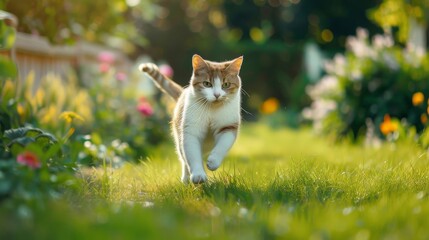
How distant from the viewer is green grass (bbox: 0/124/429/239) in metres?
2.43

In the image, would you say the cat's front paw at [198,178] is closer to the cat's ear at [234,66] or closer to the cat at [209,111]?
the cat at [209,111]

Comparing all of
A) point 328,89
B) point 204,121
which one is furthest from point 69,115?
point 328,89

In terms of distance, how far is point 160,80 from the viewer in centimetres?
506

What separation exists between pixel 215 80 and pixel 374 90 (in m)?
3.81

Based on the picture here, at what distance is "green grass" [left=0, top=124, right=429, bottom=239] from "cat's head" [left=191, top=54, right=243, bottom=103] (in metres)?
0.60

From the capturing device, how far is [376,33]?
19.0 meters

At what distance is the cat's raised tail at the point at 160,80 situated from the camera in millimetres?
4895

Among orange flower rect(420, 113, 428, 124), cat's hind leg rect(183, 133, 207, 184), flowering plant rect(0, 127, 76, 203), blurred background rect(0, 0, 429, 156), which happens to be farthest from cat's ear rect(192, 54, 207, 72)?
orange flower rect(420, 113, 428, 124)

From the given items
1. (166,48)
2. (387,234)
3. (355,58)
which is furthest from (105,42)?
(387,234)

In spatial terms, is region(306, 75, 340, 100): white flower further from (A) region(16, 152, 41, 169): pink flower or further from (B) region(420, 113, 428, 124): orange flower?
(A) region(16, 152, 41, 169): pink flower

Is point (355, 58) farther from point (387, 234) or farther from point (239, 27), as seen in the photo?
point (239, 27)

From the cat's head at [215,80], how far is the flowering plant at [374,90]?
2.76 metres

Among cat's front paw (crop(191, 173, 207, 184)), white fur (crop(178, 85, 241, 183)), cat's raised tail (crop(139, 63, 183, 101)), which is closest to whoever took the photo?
cat's front paw (crop(191, 173, 207, 184))

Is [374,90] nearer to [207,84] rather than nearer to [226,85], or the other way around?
[226,85]
